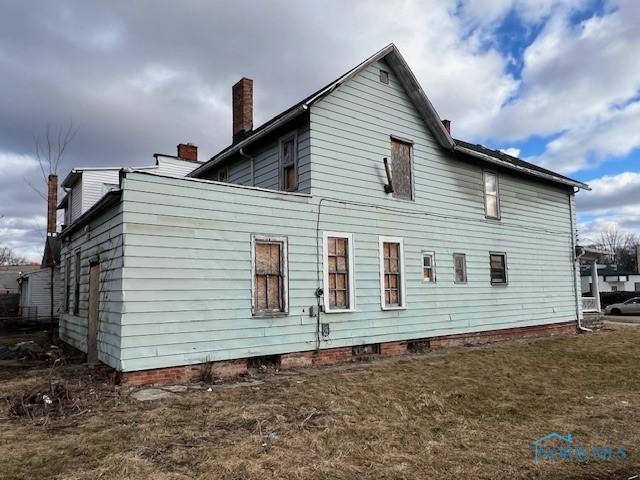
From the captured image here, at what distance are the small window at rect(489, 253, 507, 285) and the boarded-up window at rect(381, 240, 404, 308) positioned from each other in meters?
4.27

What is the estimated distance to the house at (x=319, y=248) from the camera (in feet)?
27.6

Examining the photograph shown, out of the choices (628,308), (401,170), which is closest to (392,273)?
→ (401,170)

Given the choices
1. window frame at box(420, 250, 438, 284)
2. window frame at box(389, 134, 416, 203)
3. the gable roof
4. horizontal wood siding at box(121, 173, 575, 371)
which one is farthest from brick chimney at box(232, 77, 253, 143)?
window frame at box(420, 250, 438, 284)

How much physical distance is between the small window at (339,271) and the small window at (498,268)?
6.01 metres

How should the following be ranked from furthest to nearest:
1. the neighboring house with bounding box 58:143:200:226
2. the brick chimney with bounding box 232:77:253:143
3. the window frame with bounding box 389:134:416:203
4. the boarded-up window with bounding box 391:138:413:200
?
the neighboring house with bounding box 58:143:200:226
the brick chimney with bounding box 232:77:253:143
the boarded-up window with bounding box 391:138:413:200
the window frame with bounding box 389:134:416:203

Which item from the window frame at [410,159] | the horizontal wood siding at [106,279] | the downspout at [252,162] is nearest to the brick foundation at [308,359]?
the horizontal wood siding at [106,279]

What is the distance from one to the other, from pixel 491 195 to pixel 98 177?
18.8 meters

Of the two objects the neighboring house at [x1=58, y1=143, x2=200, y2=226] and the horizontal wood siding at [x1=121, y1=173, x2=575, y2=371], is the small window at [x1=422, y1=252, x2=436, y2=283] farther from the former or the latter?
the neighboring house at [x1=58, y1=143, x2=200, y2=226]

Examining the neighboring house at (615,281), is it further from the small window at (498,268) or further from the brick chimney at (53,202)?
the brick chimney at (53,202)

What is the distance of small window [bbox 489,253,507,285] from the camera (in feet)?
49.6

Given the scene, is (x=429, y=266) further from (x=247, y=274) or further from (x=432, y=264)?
(x=247, y=274)

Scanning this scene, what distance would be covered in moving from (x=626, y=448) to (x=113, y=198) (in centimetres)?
829

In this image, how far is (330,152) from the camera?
1123 centimetres

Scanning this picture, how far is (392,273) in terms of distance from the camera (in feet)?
40.0
